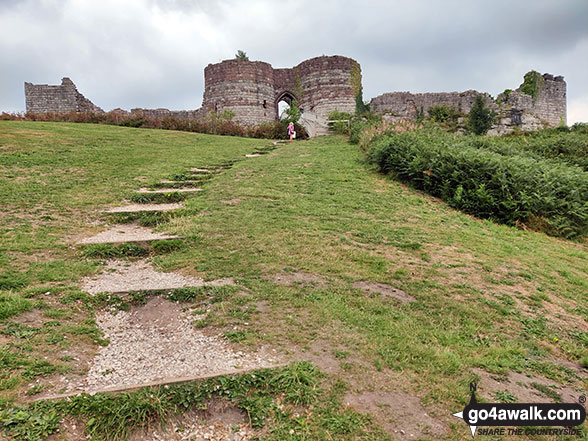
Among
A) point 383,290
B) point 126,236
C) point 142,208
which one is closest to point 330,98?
point 142,208

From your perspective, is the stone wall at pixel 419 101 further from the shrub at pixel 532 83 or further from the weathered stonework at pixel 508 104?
the shrub at pixel 532 83

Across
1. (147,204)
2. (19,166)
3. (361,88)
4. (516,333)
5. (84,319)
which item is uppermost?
(361,88)

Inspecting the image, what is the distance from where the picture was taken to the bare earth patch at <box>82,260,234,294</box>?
166 inches

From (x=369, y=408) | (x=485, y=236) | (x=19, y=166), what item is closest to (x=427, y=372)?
(x=369, y=408)

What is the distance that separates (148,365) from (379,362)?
187 cm

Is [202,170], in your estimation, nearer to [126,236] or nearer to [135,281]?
[126,236]

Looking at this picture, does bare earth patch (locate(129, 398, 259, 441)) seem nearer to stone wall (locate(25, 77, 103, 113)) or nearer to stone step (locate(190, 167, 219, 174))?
stone step (locate(190, 167, 219, 174))

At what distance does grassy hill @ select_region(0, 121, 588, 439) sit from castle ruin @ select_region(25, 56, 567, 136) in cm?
2321

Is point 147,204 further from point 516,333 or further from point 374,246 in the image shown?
point 516,333

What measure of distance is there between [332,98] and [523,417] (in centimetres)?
3128

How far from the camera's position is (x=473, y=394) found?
2.71m

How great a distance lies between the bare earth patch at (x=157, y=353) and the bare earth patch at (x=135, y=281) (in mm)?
477

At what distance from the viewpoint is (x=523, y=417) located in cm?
264

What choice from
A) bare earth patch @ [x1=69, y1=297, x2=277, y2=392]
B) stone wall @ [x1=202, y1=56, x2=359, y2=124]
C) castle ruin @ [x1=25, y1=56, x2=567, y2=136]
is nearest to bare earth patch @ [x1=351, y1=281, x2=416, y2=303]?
bare earth patch @ [x1=69, y1=297, x2=277, y2=392]
